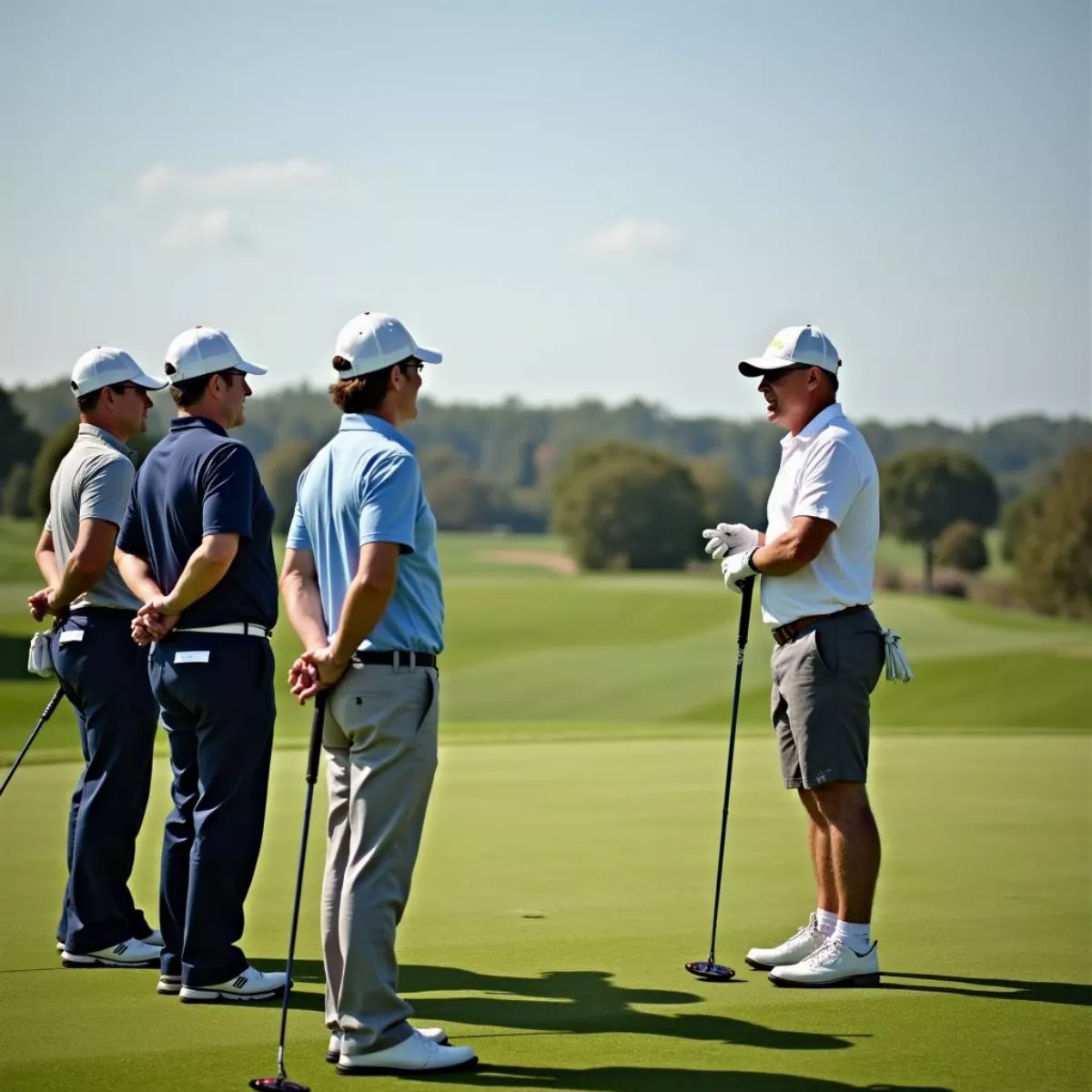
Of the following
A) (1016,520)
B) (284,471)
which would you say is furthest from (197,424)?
(1016,520)

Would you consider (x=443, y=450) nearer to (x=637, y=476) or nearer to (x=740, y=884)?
(x=637, y=476)

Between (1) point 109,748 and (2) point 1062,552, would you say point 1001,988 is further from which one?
(2) point 1062,552

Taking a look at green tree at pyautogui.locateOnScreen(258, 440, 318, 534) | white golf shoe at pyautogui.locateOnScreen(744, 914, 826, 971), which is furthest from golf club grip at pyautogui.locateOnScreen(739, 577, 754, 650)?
green tree at pyautogui.locateOnScreen(258, 440, 318, 534)

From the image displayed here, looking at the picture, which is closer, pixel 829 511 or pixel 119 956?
pixel 829 511

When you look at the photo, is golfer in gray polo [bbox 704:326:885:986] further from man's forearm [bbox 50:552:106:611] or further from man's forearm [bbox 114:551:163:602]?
man's forearm [bbox 50:552:106:611]

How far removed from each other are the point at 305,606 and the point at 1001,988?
8.46 ft

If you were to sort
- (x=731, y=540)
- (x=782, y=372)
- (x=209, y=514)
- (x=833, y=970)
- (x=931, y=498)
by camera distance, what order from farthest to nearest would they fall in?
(x=931, y=498) → (x=731, y=540) → (x=782, y=372) → (x=833, y=970) → (x=209, y=514)

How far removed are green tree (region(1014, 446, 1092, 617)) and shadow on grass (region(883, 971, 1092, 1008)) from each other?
4761 cm

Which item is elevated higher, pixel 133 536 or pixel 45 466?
pixel 45 466

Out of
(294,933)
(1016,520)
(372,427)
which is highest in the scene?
(1016,520)

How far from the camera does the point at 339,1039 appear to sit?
→ 4.79 meters

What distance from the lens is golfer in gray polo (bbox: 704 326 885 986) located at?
19.6 feet

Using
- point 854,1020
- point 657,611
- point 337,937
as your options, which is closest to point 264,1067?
point 337,937

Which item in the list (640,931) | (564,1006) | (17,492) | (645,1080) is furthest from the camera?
(17,492)
